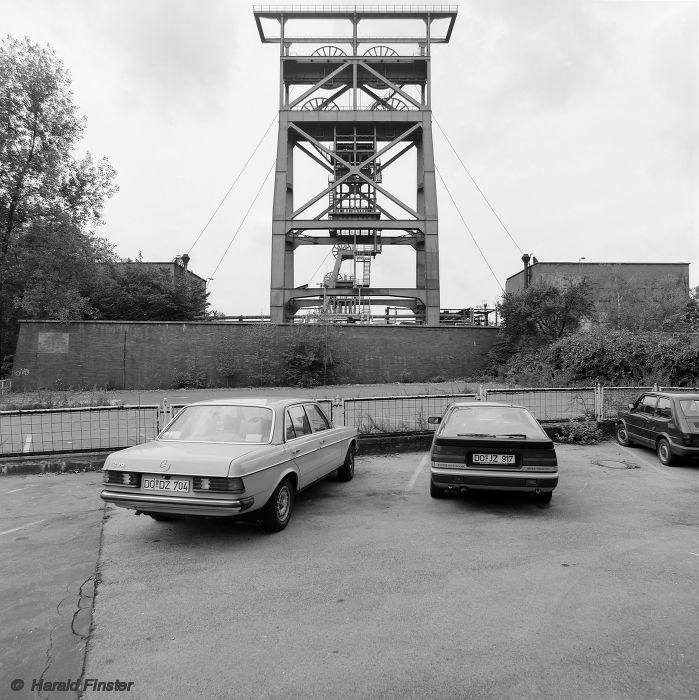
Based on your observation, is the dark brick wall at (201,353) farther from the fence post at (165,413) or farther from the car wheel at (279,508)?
the car wheel at (279,508)

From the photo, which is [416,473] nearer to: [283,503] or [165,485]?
[283,503]

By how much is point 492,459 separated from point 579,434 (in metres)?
5.71

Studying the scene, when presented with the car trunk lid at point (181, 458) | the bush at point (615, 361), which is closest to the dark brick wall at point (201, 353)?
the bush at point (615, 361)

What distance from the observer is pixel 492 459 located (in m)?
5.93

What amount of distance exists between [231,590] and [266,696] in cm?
138

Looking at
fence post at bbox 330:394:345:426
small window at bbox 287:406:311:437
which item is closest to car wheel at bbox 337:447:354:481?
small window at bbox 287:406:311:437

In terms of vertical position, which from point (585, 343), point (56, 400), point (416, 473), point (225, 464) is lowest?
point (416, 473)

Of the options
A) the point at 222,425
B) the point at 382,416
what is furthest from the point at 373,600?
the point at 382,416

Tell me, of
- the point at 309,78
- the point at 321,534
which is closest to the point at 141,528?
the point at 321,534

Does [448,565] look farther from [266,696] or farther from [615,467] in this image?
[615,467]

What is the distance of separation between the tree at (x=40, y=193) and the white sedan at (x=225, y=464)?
20.4 meters

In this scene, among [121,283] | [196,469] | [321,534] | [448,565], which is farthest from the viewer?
[121,283]

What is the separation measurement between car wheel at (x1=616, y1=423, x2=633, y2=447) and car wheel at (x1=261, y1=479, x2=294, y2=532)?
7899 mm

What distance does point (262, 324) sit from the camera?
2344 centimetres
